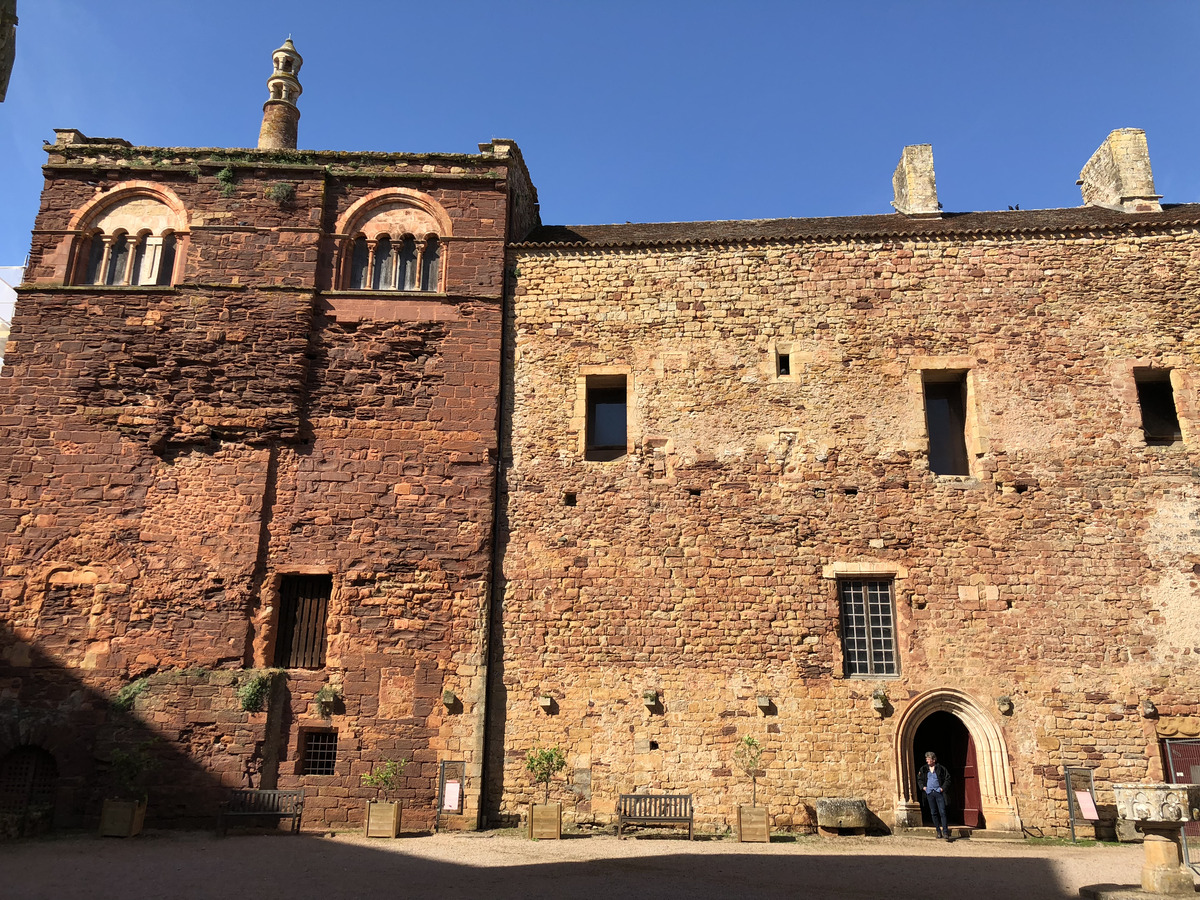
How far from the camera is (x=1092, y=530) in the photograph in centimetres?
1307

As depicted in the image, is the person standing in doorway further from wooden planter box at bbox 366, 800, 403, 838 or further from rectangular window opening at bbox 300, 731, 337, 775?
rectangular window opening at bbox 300, 731, 337, 775

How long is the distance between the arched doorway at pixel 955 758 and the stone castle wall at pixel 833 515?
0.51 meters

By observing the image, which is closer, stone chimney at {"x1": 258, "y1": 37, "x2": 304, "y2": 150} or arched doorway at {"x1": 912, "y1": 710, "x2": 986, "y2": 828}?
arched doorway at {"x1": 912, "y1": 710, "x2": 986, "y2": 828}

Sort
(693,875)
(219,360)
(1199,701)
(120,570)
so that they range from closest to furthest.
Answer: (693,875)
(1199,701)
(120,570)
(219,360)

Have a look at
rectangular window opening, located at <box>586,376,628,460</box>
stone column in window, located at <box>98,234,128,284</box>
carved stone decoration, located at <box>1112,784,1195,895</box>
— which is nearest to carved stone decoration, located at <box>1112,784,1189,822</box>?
carved stone decoration, located at <box>1112,784,1195,895</box>

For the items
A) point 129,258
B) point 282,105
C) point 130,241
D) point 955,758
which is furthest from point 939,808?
point 282,105

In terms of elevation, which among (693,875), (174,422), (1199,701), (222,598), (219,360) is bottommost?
(693,875)

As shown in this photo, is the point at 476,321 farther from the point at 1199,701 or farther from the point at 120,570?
the point at 1199,701

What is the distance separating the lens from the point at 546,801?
1219 cm

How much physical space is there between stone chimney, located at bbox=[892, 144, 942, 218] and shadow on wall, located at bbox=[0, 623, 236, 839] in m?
14.8

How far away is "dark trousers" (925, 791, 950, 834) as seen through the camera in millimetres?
11570

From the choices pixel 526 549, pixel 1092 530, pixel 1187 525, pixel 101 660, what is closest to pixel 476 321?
pixel 526 549

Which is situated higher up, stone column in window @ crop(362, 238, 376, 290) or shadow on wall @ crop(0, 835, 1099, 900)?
stone column in window @ crop(362, 238, 376, 290)

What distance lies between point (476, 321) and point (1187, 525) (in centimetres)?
1122
